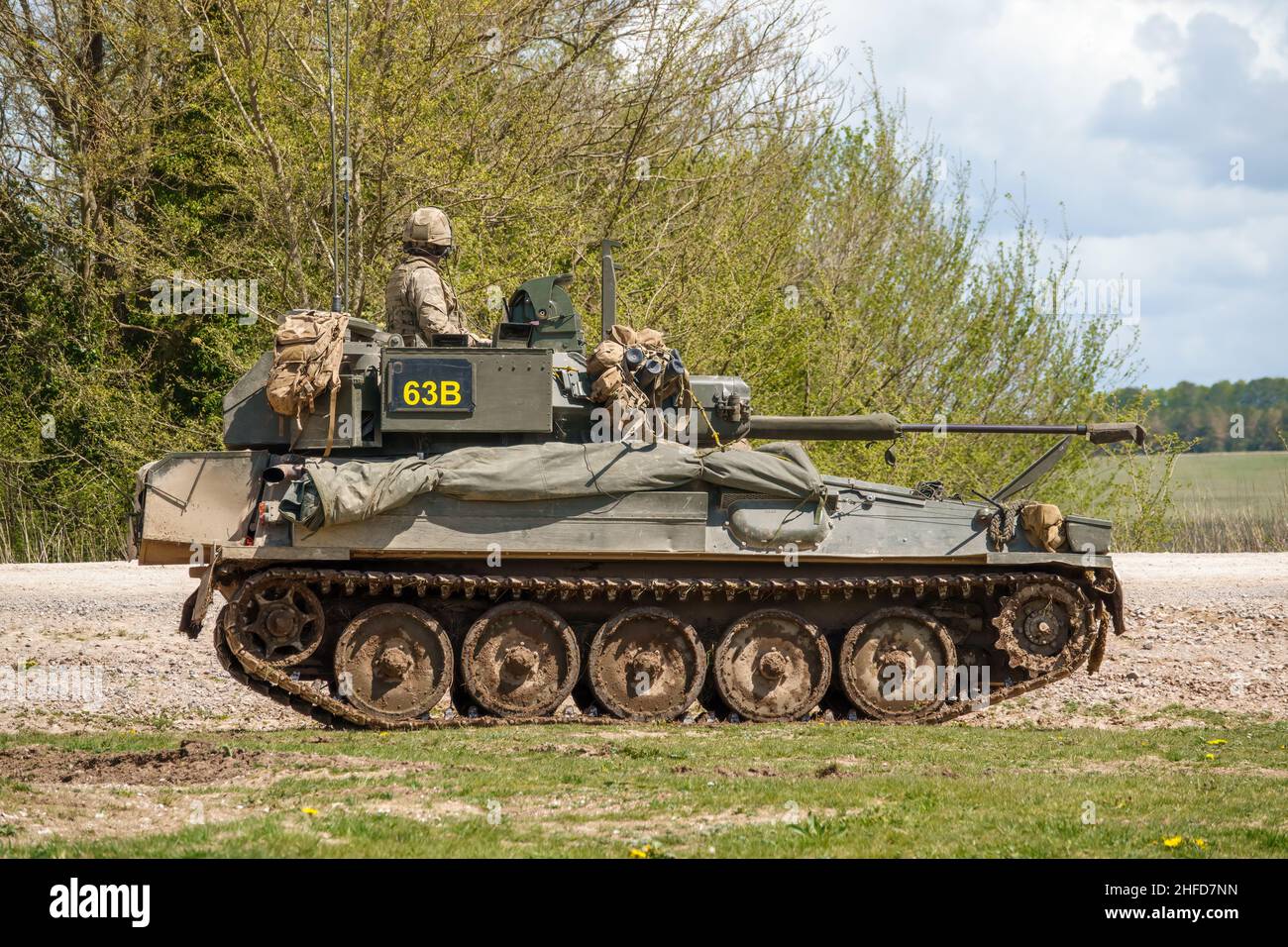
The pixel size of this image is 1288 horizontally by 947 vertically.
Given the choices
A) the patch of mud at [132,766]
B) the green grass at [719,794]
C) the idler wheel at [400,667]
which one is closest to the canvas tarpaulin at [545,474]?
the idler wheel at [400,667]

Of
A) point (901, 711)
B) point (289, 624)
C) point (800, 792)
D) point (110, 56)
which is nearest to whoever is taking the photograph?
point (800, 792)

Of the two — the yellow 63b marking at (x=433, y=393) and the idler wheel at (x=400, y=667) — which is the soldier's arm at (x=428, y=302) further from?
the idler wheel at (x=400, y=667)

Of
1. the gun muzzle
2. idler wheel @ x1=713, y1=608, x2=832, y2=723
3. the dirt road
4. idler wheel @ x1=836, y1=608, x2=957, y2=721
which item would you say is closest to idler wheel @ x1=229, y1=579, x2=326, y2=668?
the dirt road

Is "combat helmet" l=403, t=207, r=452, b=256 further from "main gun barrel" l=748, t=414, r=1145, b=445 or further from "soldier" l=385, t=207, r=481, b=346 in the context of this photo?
"main gun barrel" l=748, t=414, r=1145, b=445

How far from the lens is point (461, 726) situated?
13.0 m

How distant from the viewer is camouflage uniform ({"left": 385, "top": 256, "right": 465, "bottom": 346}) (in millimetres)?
13555

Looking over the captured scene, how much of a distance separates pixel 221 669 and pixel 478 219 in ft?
23.1

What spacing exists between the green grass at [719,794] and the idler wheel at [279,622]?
0.72 metres

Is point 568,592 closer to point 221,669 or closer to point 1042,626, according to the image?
point 1042,626

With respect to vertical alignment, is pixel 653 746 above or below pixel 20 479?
below

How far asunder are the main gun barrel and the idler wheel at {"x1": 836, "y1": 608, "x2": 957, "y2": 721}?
1906mm

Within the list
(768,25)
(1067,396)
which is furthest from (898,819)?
(1067,396)

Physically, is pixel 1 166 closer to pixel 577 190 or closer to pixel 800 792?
pixel 577 190

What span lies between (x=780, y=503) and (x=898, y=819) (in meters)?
4.83
